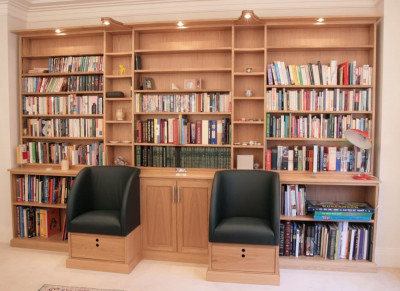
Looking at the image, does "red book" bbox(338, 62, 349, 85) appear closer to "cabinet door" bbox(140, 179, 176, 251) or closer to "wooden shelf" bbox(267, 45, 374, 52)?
"wooden shelf" bbox(267, 45, 374, 52)

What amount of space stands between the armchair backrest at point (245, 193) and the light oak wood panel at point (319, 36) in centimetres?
151

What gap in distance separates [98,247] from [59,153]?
1446 millimetres

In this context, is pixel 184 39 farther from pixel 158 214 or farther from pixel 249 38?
pixel 158 214

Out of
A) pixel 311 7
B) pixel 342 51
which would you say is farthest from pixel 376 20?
pixel 311 7

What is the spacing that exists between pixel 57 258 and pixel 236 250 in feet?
6.55

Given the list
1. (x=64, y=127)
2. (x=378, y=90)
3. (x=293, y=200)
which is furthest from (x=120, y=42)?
(x=378, y=90)

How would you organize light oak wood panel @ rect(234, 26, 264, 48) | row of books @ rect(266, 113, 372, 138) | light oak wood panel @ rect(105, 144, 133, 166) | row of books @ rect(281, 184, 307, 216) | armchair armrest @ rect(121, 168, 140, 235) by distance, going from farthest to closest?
light oak wood panel @ rect(105, 144, 133, 166), light oak wood panel @ rect(234, 26, 264, 48), row of books @ rect(266, 113, 372, 138), row of books @ rect(281, 184, 307, 216), armchair armrest @ rect(121, 168, 140, 235)

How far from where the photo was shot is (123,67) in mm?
4148

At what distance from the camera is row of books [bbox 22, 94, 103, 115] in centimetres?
416

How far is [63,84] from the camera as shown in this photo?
427cm

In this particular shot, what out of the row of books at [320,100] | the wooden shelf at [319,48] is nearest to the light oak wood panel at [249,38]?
the wooden shelf at [319,48]

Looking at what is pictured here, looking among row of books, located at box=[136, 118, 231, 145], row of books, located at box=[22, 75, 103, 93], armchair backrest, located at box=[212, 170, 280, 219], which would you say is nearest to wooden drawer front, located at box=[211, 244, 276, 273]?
armchair backrest, located at box=[212, 170, 280, 219]

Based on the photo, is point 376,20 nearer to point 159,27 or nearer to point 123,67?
point 159,27

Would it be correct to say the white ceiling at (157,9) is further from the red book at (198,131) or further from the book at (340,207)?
the book at (340,207)
